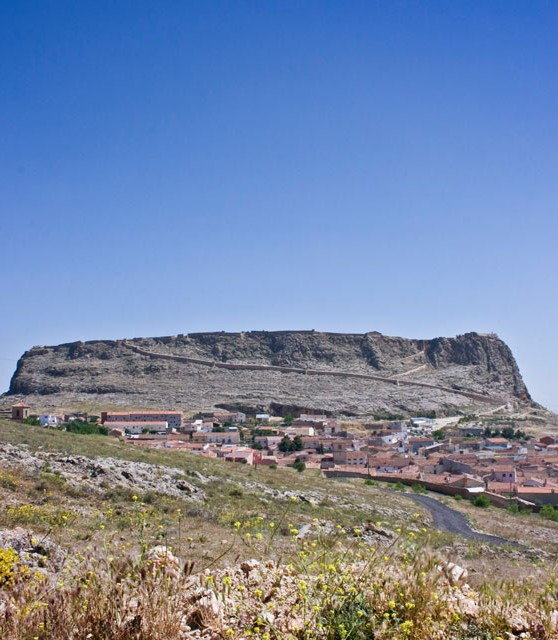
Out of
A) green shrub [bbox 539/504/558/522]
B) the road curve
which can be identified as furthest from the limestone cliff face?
green shrub [bbox 539/504/558/522]

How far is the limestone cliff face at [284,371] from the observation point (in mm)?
89500

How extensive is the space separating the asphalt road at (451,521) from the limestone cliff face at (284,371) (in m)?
53.4

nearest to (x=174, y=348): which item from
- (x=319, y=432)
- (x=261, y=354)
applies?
(x=261, y=354)

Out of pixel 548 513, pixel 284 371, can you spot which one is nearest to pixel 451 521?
pixel 548 513

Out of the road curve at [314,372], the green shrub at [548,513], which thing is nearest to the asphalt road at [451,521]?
the green shrub at [548,513]

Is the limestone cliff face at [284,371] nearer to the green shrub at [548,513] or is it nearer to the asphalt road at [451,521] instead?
the green shrub at [548,513]

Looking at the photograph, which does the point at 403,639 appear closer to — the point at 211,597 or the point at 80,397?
the point at 211,597

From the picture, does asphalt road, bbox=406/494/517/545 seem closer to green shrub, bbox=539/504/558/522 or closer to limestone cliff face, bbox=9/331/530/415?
green shrub, bbox=539/504/558/522

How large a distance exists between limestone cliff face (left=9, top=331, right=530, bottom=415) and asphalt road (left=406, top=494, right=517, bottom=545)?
175 ft

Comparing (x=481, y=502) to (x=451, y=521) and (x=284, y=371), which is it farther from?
(x=284, y=371)

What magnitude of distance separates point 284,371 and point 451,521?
77.6 meters

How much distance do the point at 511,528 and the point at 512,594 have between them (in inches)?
928

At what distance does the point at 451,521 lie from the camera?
949 inches

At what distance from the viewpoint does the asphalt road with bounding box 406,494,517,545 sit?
67.9ft
